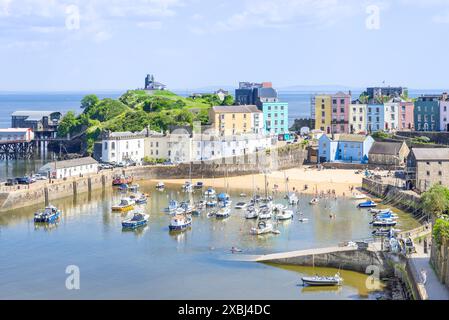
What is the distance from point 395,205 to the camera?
4838 cm

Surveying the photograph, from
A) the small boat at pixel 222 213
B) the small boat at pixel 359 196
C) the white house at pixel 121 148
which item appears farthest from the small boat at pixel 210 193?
the white house at pixel 121 148

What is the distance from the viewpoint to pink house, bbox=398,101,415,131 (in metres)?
76.6

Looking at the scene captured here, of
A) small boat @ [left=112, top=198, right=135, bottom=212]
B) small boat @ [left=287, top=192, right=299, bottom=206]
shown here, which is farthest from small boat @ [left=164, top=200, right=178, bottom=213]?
small boat @ [left=287, top=192, right=299, bottom=206]

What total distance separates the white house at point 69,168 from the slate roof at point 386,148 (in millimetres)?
21486

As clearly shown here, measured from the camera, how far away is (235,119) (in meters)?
76.6

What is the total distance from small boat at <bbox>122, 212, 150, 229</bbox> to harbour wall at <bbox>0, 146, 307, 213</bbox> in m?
9.50

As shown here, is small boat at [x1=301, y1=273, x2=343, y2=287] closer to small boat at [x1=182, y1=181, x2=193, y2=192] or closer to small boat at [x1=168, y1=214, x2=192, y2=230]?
small boat at [x1=168, y1=214, x2=192, y2=230]

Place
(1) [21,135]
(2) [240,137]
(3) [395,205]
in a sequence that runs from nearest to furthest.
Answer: (3) [395,205]
(2) [240,137]
(1) [21,135]

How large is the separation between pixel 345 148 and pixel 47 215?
29607mm

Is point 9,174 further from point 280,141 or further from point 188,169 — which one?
point 280,141

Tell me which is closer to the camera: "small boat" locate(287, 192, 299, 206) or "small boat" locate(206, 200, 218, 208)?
"small boat" locate(206, 200, 218, 208)

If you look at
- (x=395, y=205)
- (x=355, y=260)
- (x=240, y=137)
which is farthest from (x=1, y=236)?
(x=240, y=137)

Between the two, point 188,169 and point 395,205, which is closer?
point 395,205
